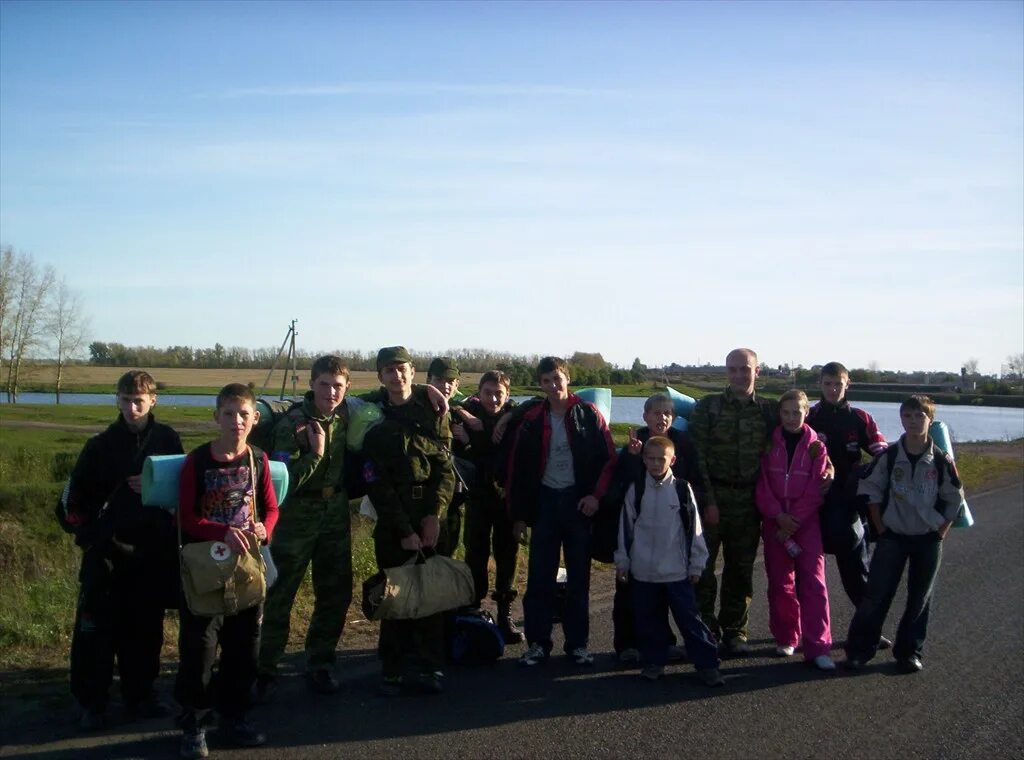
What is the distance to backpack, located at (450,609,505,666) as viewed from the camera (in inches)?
236

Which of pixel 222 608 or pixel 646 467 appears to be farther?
pixel 646 467

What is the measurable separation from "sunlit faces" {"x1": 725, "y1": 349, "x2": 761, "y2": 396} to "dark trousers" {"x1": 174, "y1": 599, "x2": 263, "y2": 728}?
3.70m

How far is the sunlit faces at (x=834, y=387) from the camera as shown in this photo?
678cm

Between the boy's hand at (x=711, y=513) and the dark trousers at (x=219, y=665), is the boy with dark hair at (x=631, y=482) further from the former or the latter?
the dark trousers at (x=219, y=665)

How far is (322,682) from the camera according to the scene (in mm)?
5312

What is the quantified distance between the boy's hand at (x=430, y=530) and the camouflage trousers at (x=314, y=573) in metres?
0.49

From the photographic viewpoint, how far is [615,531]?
633 centimetres

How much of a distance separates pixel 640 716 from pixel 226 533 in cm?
252

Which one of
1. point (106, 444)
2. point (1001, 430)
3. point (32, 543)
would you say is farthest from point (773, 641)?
point (1001, 430)

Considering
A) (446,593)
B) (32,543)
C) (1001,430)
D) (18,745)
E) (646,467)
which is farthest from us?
(1001,430)

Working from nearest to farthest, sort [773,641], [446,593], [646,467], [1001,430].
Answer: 1. [446,593]
2. [646,467]
3. [773,641]
4. [1001,430]

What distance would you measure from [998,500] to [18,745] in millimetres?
15472

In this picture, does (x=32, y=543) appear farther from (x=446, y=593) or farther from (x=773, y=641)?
(x=773, y=641)

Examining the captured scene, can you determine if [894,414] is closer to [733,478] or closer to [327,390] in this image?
[733,478]
